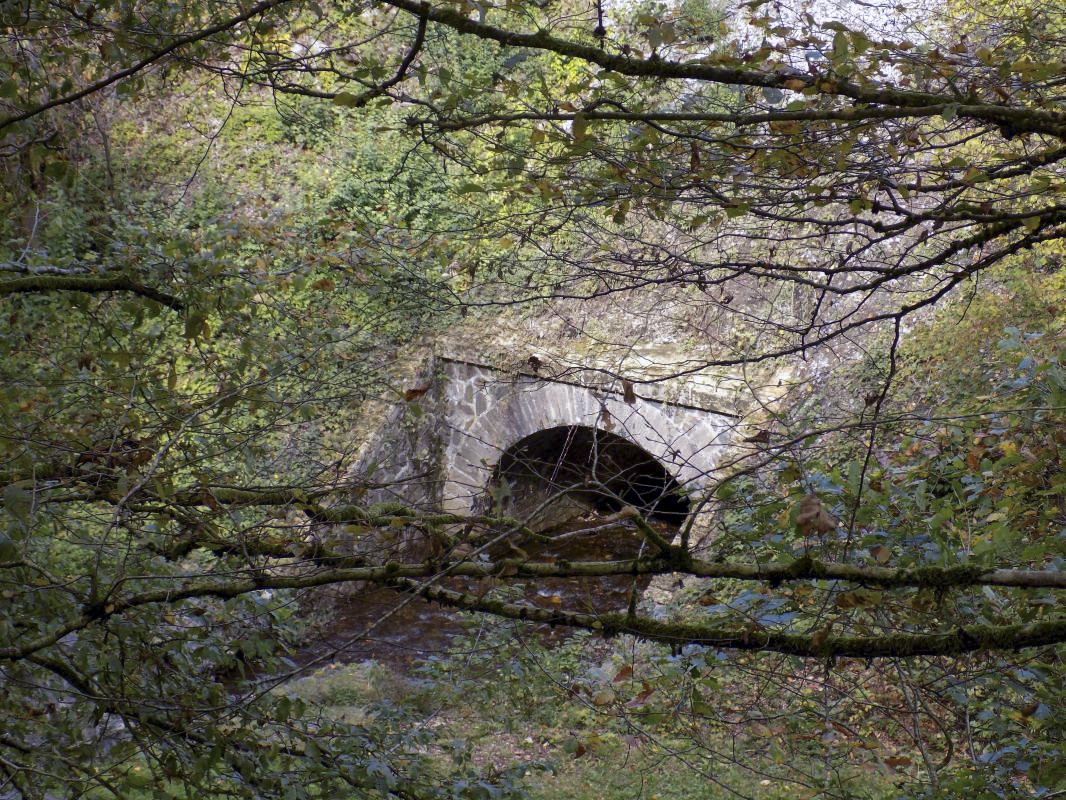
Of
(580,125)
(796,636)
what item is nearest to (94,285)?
(580,125)

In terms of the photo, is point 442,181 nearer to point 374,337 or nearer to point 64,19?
point 374,337

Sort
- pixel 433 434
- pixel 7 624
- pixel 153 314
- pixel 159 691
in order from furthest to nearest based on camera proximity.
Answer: pixel 433 434 < pixel 153 314 < pixel 159 691 < pixel 7 624

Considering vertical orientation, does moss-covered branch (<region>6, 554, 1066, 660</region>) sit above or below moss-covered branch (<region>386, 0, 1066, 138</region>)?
below

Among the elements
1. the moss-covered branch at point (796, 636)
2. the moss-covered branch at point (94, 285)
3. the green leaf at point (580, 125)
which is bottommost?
the moss-covered branch at point (796, 636)

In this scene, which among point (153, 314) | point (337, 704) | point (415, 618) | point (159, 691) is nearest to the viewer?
point (159, 691)

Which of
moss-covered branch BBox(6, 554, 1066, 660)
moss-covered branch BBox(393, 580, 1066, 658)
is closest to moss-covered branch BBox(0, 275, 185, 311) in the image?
moss-covered branch BBox(6, 554, 1066, 660)

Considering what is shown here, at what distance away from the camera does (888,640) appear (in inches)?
94.5

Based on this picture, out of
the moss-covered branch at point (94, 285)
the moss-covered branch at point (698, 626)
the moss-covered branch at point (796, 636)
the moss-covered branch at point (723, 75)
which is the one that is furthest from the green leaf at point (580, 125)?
the moss-covered branch at point (94, 285)

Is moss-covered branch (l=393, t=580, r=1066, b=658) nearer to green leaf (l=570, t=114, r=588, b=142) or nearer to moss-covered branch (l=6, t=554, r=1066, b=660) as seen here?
moss-covered branch (l=6, t=554, r=1066, b=660)

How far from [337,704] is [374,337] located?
4370 mm

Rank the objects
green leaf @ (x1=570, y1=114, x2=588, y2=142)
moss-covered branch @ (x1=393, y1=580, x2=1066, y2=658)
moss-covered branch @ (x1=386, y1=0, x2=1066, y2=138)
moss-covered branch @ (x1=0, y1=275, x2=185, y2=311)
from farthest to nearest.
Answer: moss-covered branch @ (x1=0, y1=275, x2=185, y2=311)
green leaf @ (x1=570, y1=114, x2=588, y2=142)
moss-covered branch @ (x1=386, y1=0, x2=1066, y2=138)
moss-covered branch @ (x1=393, y1=580, x2=1066, y2=658)

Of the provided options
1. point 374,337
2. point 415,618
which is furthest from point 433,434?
point 415,618

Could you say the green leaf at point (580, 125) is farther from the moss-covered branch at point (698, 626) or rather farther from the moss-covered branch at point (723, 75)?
the moss-covered branch at point (698, 626)

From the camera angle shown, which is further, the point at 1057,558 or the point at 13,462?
the point at 13,462
